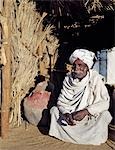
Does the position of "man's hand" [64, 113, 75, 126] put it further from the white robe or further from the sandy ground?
the sandy ground

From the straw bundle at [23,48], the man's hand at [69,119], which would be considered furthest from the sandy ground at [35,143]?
the straw bundle at [23,48]

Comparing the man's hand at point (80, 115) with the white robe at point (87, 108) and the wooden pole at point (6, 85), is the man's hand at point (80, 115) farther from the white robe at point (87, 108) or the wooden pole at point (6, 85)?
the wooden pole at point (6, 85)

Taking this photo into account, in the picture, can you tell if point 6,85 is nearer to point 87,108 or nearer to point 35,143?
point 35,143

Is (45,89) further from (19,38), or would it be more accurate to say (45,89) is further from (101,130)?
(101,130)

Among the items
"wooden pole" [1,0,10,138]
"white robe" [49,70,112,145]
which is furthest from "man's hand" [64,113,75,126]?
"wooden pole" [1,0,10,138]

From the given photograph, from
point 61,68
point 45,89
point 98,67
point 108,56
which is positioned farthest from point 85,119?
point 108,56

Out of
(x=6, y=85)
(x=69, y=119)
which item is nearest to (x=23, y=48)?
(x=6, y=85)

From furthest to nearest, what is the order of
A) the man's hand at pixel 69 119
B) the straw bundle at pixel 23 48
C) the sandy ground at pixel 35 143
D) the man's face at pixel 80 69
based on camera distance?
the straw bundle at pixel 23 48 < the man's face at pixel 80 69 < the man's hand at pixel 69 119 < the sandy ground at pixel 35 143


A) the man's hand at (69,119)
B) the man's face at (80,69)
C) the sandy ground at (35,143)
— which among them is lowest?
the sandy ground at (35,143)

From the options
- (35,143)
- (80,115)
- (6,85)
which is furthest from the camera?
(6,85)

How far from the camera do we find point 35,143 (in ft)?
18.0

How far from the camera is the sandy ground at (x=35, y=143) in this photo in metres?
5.26

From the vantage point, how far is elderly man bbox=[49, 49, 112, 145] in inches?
212

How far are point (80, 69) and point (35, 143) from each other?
1268mm
